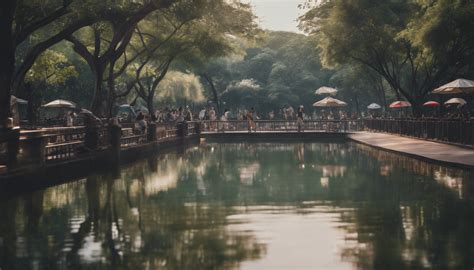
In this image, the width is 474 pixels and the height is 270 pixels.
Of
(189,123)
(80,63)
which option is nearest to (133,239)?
(189,123)

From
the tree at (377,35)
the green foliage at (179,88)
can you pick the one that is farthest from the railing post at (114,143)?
the green foliage at (179,88)

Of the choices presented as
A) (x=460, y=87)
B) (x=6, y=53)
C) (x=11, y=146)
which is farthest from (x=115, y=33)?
(x=11, y=146)

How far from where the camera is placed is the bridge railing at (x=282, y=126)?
210 feet

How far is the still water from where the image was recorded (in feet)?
31.4

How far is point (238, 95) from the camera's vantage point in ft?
307

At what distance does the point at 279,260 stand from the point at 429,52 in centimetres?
3469

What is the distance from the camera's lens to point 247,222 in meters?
13.0

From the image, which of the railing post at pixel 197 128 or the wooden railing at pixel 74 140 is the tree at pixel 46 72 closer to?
the wooden railing at pixel 74 140

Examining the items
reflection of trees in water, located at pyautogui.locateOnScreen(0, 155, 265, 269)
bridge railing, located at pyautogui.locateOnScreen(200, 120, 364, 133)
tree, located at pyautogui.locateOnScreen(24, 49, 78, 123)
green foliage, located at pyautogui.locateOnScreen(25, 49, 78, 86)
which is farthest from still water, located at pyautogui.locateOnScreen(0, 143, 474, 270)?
bridge railing, located at pyautogui.locateOnScreen(200, 120, 364, 133)

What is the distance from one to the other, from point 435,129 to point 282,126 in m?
27.2

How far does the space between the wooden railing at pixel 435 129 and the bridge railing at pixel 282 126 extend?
705cm

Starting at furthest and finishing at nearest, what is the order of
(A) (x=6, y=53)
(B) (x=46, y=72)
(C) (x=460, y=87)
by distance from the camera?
(B) (x=46, y=72), (C) (x=460, y=87), (A) (x=6, y=53)

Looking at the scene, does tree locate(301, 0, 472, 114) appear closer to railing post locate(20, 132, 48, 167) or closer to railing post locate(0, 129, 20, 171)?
railing post locate(20, 132, 48, 167)

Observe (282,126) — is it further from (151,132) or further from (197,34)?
(151,132)
